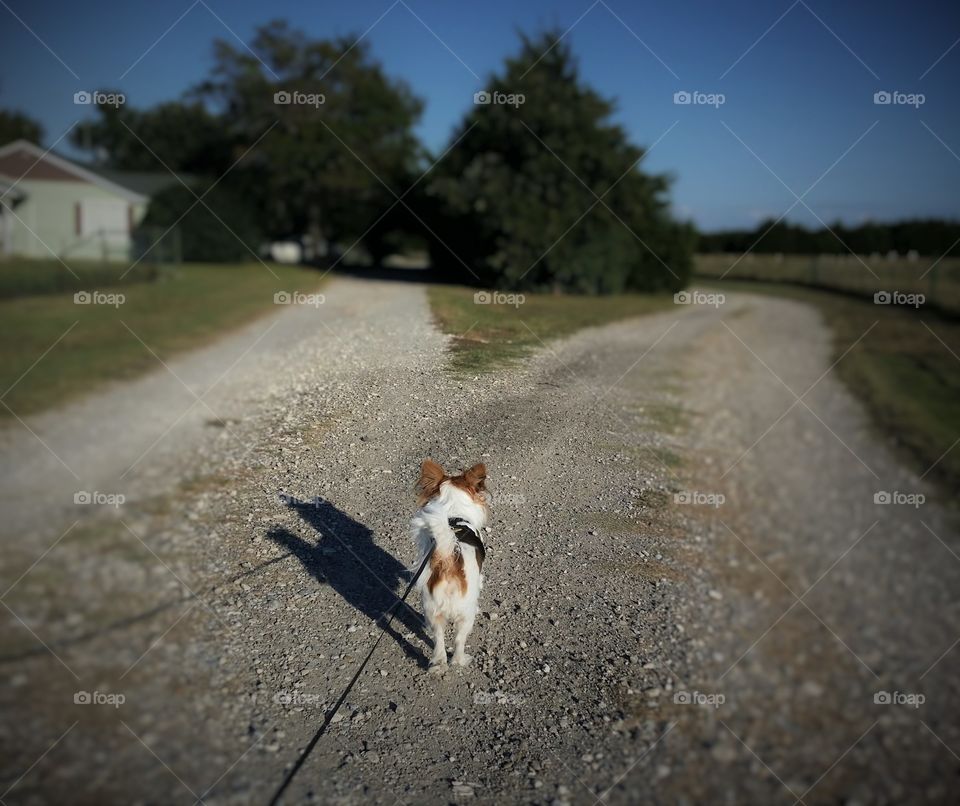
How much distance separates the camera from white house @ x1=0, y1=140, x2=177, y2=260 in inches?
289

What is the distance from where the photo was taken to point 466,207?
20.5 meters

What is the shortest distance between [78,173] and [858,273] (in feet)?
82.6

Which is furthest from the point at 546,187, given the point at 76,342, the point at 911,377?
the point at 76,342

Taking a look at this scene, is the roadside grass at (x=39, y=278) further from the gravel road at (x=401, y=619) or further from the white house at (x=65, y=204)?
the gravel road at (x=401, y=619)

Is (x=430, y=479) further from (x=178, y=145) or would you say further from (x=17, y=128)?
(x=178, y=145)

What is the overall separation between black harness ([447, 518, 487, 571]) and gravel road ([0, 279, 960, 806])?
15.4 inches

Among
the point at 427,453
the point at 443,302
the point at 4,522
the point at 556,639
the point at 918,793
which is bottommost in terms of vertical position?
the point at 4,522

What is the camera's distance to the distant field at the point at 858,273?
547 inches

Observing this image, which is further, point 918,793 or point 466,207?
point 466,207

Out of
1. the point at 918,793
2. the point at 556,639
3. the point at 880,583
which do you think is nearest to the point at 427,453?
the point at 556,639

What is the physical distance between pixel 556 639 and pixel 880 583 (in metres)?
3.53

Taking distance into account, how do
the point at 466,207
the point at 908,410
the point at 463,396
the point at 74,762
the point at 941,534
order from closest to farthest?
1. the point at 74,762
2. the point at 463,396
3. the point at 941,534
4. the point at 908,410
5. the point at 466,207

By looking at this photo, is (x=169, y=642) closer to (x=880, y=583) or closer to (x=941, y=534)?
(x=880, y=583)

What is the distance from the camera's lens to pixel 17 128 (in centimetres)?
617
